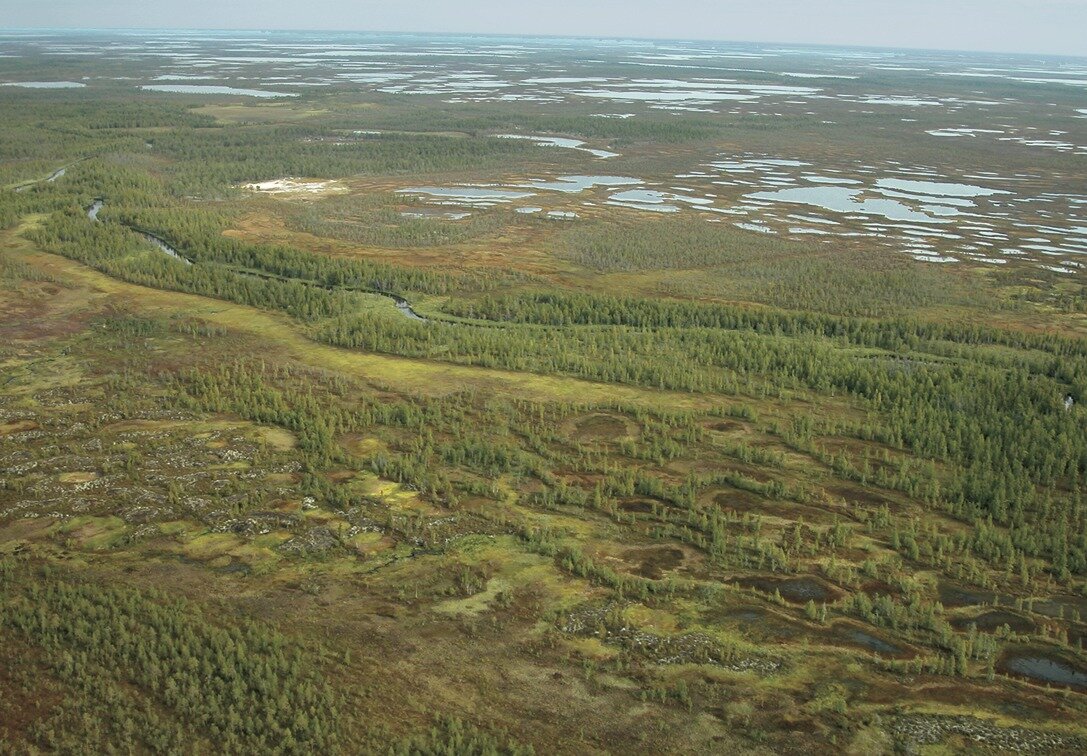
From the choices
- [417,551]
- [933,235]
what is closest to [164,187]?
[933,235]

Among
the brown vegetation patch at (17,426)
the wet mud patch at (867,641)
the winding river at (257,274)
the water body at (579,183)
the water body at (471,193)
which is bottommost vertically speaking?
the wet mud patch at (867,641)

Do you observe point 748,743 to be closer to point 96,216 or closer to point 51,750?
point 51,750

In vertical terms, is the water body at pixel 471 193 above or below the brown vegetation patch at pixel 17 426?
above

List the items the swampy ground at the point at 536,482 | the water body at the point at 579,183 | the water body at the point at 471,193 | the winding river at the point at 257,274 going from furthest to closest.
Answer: the water body at the point at 579,183, the water body at the point at 471,193, the winding river at the point at 257,274, the swampy ground at the point at 536,482

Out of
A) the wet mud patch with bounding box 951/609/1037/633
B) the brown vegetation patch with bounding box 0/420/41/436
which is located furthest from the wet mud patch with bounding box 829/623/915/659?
the brown vegetation patch with bounding box 0/420/41/436

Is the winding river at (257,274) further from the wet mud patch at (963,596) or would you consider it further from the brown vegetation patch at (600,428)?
the wet mud patch at (963,596)

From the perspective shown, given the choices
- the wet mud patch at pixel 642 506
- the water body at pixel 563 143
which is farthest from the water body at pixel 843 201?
the wet mud patch at pixel 642 506

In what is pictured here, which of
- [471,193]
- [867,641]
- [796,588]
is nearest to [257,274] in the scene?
[471,193]

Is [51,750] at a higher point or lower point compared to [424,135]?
lower
